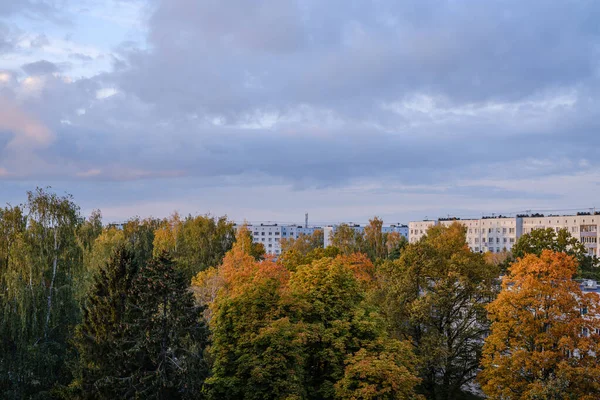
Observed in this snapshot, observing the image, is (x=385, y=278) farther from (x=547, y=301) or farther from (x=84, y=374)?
(x=84, y=374)

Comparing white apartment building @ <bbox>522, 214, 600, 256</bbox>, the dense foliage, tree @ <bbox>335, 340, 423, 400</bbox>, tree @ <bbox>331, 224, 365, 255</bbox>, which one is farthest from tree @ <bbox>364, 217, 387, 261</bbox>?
tree @ <bbox>335, 340, 423, 400</bbox>

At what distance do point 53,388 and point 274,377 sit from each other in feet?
42.5

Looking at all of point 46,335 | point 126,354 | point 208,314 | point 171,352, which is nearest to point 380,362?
point 171,352

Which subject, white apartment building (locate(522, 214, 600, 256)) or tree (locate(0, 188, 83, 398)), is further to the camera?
white apartment building (locate(522, 214, 600, 256))

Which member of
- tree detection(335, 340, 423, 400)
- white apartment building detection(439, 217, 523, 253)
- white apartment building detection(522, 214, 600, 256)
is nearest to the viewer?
tree detection(335, 340, 423, 400)

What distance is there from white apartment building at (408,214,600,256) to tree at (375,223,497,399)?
215 feet

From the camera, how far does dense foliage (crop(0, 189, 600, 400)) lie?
82.7 feet

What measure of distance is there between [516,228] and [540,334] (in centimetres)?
9909

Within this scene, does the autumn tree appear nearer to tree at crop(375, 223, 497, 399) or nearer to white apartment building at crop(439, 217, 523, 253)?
tree at crop(375, 223, 497, 399)

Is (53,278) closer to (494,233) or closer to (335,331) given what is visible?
(335,331)

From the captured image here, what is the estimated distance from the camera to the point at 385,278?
142 ft

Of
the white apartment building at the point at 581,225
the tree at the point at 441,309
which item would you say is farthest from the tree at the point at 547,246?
the tree at the point at 441,309

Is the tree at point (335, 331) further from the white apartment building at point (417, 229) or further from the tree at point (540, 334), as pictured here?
the white apartment building at point (417, 229)

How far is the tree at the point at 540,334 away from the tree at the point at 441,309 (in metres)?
3.84
